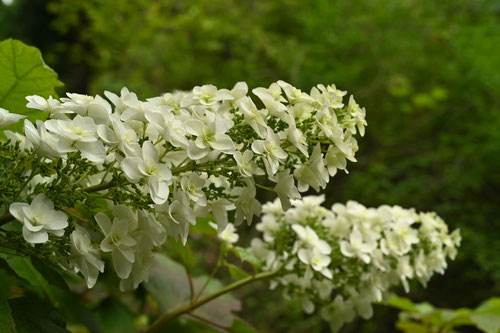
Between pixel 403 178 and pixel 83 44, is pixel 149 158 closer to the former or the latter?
pixel 403 178

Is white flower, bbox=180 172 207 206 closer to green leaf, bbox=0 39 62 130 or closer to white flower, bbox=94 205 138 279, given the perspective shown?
white flower, bbox=94 205 138 279

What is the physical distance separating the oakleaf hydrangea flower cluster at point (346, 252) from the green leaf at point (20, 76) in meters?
0.52

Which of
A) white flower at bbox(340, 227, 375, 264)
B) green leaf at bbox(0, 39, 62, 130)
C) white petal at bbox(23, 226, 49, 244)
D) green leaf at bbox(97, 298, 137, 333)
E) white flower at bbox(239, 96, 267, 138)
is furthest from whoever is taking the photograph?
green leaf at bbox(97, 298, 137, 333)

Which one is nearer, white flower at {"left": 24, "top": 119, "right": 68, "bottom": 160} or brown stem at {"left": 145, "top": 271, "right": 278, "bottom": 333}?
white flower at {"left": 24, "top": 119, "right": 68, "bottom": 160}

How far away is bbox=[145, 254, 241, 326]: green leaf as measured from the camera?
3.58 ft

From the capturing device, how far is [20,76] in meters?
0.85

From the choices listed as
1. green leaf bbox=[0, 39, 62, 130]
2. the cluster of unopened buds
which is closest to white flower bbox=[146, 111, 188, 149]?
the cluster of unopened buds

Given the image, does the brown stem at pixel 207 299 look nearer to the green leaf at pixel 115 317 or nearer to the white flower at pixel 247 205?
the white flower at pixel 247 205

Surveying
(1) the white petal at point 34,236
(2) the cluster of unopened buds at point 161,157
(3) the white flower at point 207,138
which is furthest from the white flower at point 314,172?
(1) the white petal at point 34,236

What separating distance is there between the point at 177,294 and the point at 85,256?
58 cm

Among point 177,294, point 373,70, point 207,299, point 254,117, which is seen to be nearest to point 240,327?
point 207,299

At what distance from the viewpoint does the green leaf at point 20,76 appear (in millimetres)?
838

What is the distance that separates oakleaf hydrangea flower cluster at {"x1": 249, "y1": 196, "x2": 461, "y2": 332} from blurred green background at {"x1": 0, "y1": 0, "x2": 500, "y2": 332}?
2222mm

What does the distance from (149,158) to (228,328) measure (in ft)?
1.79
